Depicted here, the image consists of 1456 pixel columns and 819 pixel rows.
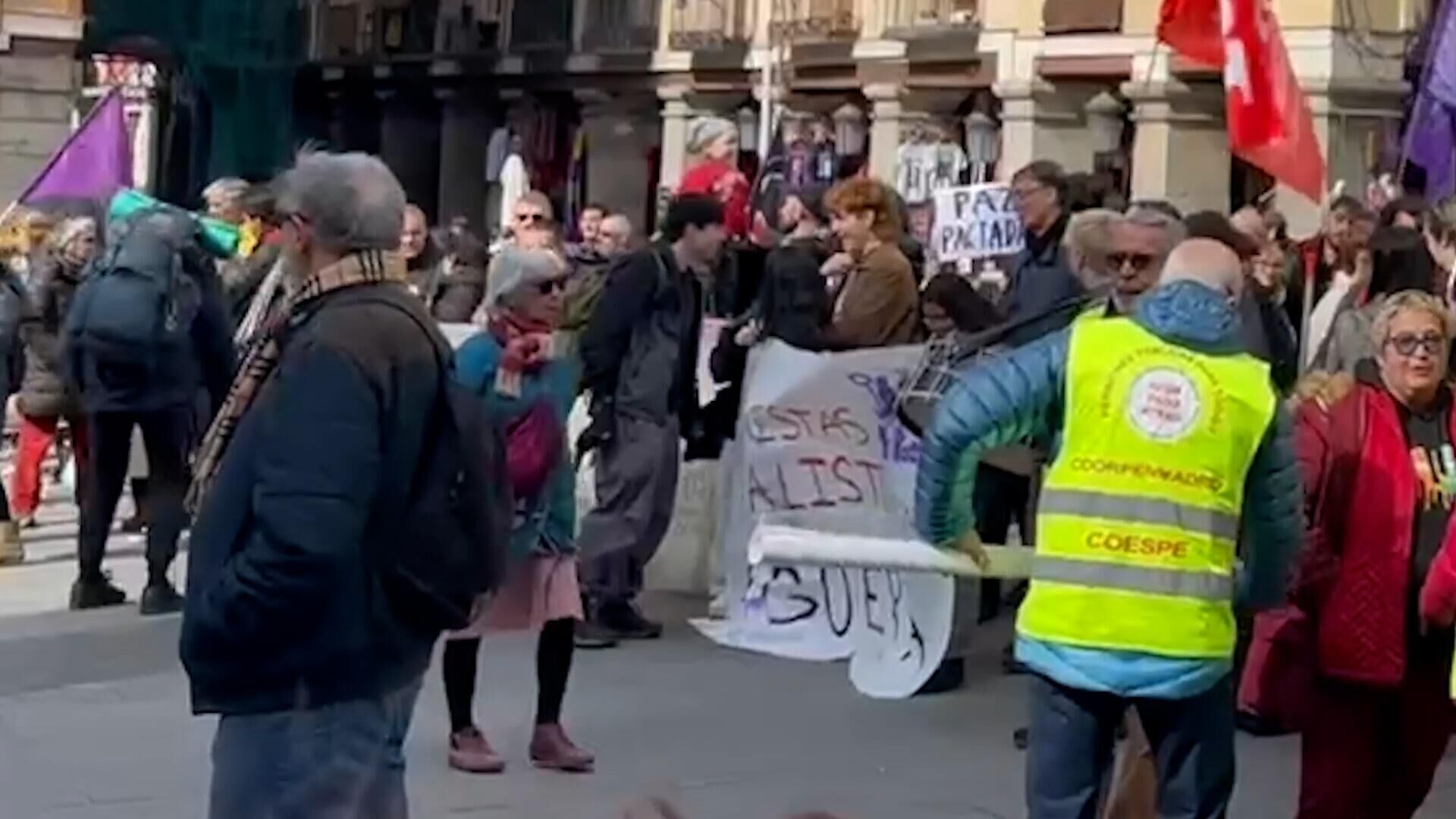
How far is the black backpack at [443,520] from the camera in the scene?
5.40 m

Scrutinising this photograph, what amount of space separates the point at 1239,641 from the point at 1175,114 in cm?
1653

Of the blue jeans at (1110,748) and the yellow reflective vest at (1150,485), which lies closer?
the yellow reflective vest at (1150,485)

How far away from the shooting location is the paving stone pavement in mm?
9023

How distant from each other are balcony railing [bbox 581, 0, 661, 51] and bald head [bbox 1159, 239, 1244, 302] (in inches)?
1155

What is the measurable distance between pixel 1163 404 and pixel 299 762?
2061mm

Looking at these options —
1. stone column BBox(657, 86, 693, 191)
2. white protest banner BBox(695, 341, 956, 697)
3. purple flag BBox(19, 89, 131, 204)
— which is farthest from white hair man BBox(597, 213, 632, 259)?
stone column BBox(657, 86, 693, 191)

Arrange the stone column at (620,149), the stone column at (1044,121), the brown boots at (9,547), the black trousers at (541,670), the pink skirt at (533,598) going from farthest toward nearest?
the stone column at (620,149) → the stone column at (1044,121) → the brown boots at (9,547) → the black trousers at (541,670) → the pink skirt at (533,598)

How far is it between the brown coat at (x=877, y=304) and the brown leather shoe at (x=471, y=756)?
311 centimetres

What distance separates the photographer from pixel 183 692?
10750mm

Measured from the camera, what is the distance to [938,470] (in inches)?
264

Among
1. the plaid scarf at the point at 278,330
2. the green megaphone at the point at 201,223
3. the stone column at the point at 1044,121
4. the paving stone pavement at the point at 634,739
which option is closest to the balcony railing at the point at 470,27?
the stone column at the point at 1044,121

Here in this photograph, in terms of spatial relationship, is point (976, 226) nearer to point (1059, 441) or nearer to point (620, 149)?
point (1059, 441)

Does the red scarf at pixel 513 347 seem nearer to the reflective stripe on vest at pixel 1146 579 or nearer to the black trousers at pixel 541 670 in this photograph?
the black trousers at pixel 541 670

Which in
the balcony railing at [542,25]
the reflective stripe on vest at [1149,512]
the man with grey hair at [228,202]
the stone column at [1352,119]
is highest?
the balcony railing at [542,25]
